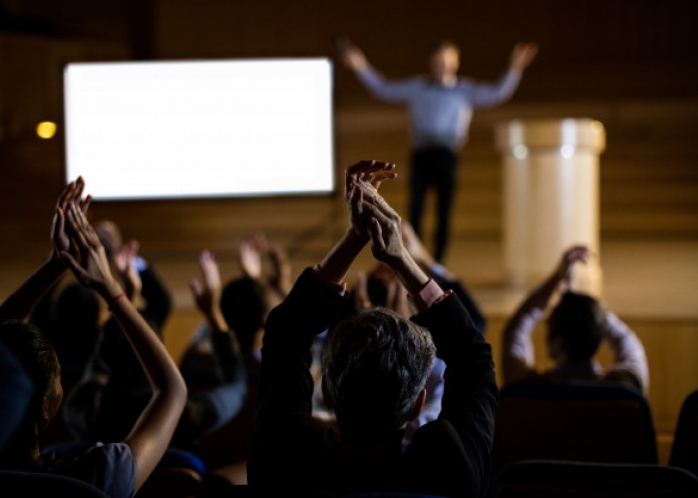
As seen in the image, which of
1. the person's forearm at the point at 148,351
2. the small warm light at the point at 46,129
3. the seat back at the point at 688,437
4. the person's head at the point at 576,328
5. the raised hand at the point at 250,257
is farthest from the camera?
the small warm light at the point at 46,129

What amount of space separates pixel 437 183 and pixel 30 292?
4745 mm

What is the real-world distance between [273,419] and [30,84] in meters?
8.51

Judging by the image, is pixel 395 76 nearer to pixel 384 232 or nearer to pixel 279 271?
pixel 279 271

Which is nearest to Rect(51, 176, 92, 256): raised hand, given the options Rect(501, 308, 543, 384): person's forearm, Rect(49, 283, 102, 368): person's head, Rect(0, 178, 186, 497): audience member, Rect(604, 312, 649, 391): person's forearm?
Rect(0, 178, 186, 497): audience member

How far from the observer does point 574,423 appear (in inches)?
99.7

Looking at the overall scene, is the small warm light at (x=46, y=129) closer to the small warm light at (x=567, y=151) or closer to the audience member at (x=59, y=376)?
the small warm light at (x=567, y=151)

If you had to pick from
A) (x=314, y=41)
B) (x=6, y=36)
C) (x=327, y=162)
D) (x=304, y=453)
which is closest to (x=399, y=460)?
(x=304, y=453)

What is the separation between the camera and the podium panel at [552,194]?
5.85 metres

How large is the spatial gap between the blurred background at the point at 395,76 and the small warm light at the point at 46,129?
0.03 m

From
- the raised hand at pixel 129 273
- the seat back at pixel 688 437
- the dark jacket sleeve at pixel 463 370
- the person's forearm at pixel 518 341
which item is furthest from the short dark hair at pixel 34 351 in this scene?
the person's forearm at pixel 518 341

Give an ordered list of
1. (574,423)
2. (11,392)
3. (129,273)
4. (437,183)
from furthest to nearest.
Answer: (437,183)
(129,273)
(574,423)
(11,392)

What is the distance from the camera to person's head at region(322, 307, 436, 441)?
1486 mm

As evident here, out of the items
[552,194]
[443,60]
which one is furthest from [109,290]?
[443,60]

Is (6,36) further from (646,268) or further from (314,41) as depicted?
(646,268)
